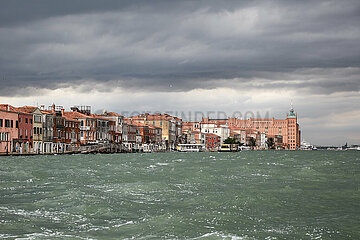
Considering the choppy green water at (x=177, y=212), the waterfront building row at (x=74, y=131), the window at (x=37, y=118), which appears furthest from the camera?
the window at (x=37, y=118)

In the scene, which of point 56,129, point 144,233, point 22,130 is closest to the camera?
point 144,233

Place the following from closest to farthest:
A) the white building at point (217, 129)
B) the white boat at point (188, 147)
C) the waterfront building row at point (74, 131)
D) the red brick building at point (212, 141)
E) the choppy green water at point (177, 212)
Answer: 1. the choppy green water at point (177, 212)
2. the waterfront building row at point (74, 131)
3. the white boat at point (188, 147)
4. the red brick building at point (212, 141)
5. the white building at point (217, 129)

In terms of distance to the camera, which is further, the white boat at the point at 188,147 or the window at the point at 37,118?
the white boat at the point at 188,147

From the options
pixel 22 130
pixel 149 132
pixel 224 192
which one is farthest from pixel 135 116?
pixel 224 192

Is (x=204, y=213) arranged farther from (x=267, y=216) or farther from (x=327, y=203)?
(x=327, y=203)

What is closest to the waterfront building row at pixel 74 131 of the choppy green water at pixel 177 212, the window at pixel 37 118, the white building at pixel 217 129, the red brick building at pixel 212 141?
the window at pixel 37 118

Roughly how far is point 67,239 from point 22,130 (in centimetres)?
6485

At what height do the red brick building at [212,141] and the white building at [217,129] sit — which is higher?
the white building at [217,129]

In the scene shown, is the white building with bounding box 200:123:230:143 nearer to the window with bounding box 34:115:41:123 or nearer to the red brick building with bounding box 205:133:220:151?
→ the red brick building with bounding box 205:133:220:151

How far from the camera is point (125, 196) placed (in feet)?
56.4

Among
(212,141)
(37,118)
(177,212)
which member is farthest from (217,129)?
(177,212)

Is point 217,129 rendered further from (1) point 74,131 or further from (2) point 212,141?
(1) point 74,131

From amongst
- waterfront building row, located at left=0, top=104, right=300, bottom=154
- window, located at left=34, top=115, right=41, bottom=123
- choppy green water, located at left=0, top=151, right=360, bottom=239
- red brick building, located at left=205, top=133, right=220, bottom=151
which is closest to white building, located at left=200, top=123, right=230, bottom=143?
red brick building, located at left=205, top=133, right=220, bottom=151

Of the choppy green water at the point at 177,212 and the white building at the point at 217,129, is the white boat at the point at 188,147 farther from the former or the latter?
the choppy green water at the point at 177,212
